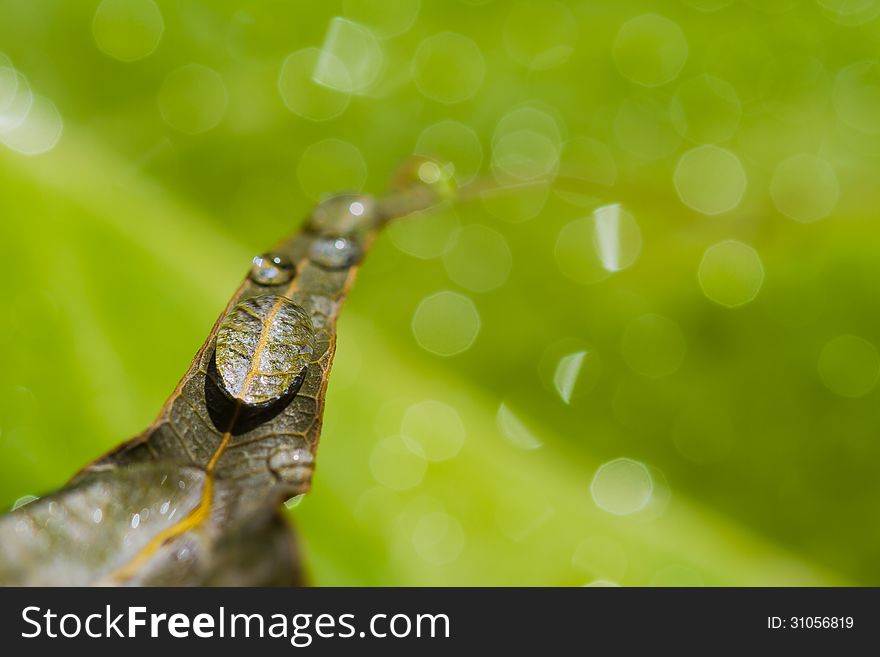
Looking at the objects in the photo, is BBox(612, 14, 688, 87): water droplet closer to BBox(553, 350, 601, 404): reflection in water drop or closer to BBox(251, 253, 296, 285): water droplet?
BBox(553, 350, 601, 404): reflection in water drop

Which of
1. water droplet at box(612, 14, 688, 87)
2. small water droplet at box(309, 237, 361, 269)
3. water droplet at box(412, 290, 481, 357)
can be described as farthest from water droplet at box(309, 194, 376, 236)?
water droplet at box(612, 14, 688, 87)

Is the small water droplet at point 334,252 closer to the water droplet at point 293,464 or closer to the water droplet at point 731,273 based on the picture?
the water droplet at point 293,464

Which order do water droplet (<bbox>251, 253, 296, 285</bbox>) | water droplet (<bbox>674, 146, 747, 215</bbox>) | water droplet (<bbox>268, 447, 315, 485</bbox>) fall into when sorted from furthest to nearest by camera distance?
water droplet (<bbox>674, 146, 747, 215</bbox>) < water droplet (<bbox>251, 253, 296, 285</bbox>) < water droplet (<bbox>268, 447, 315, 485</bbox>)

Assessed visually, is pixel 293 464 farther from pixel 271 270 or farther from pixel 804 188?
pixel 804 188

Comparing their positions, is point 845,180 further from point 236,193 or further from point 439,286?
point 236,193

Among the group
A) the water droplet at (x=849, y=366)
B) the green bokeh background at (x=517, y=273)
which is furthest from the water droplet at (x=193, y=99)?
the water droplet at (x=849, y=366)
